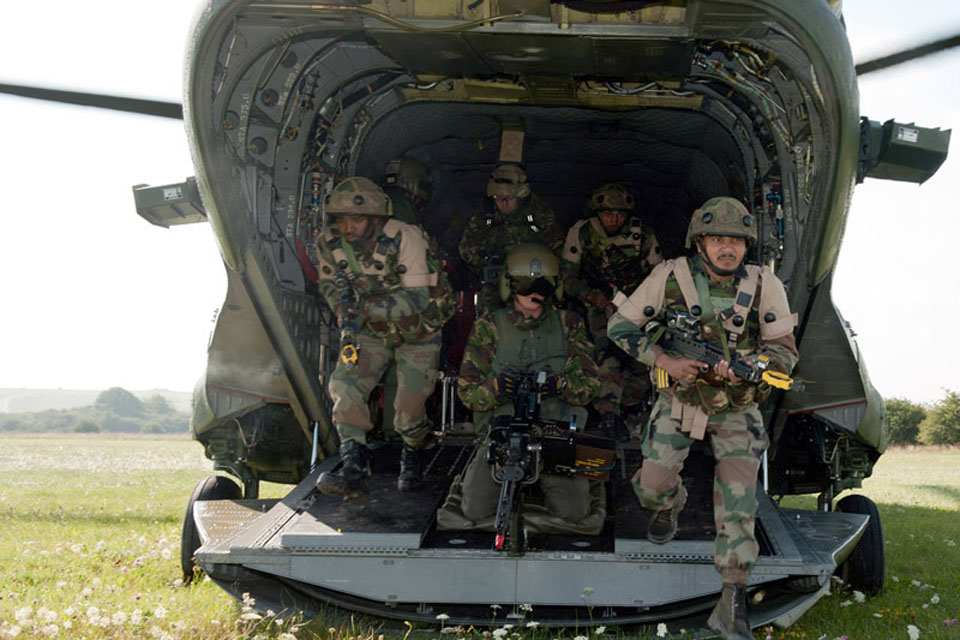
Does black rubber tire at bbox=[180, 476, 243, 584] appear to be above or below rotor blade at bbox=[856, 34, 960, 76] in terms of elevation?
below

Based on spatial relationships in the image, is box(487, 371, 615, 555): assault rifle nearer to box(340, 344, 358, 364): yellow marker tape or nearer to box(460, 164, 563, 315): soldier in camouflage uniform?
box(340, 344, 358, 364): yellow marker tape

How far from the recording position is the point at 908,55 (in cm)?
596

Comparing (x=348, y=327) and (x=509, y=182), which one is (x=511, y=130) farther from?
(x=348, y=327)

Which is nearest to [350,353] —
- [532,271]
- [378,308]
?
[378,308]

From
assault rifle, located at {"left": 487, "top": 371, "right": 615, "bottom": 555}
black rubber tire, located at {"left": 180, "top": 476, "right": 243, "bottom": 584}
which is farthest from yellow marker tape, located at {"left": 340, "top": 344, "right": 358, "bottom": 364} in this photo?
black rubber tire, located at {"left": 180, "top": 476, "right": 243, "bottom": 584}

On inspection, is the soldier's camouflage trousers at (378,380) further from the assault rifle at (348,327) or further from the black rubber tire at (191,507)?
the black rubber tire at (191,507)

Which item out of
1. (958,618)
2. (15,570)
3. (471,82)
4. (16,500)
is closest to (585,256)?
(471,82)

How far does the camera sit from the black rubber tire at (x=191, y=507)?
5605mm

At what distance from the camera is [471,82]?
6.23m

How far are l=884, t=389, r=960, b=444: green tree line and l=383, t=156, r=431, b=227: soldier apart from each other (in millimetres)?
27838

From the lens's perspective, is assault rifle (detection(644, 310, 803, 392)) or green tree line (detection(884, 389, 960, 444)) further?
green tree line (detection(884, 389, 960, 444))

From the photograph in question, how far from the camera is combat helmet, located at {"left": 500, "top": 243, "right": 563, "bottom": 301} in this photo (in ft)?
17.9

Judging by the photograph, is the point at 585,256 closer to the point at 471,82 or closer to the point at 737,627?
the point at 471,82

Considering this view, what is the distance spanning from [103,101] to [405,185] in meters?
2.63
